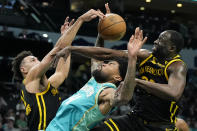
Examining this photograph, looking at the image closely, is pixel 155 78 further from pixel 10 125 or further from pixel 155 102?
pixel 10 125

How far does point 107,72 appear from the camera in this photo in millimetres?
3732

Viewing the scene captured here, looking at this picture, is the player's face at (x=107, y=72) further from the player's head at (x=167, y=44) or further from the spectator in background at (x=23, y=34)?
the spectator in background at (x=23, y=34)

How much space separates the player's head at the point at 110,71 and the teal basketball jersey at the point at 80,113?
11 centimetres

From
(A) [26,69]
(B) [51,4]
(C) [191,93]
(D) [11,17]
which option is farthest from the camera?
(C) [191,93]

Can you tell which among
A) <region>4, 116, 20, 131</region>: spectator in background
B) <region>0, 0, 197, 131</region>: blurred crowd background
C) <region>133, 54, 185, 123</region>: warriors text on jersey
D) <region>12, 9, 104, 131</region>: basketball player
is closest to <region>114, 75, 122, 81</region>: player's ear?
<region>133, 54, 185, 123</region>: warriors text on jersey

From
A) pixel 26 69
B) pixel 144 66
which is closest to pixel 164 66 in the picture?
pixel 144 66

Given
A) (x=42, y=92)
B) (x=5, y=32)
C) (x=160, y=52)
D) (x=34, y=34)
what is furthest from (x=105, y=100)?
(x=5, y=32)

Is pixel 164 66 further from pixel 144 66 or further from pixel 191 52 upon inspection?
pixel 191 52

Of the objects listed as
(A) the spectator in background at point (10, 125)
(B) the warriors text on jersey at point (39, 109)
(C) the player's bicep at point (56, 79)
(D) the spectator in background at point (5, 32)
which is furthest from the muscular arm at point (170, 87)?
(D) the spectator in background at point (5, 32)

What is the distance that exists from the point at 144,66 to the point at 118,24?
0.58 metres

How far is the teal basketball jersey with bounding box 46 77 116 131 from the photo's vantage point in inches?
138

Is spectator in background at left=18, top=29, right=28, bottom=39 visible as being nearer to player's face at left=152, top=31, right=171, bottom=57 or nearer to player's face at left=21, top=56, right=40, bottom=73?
player's face at left=21, top=56, right=40, bottom=73

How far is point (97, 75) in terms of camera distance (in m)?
3.69

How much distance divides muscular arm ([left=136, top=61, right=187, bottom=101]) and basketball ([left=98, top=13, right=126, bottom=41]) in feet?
2.56
